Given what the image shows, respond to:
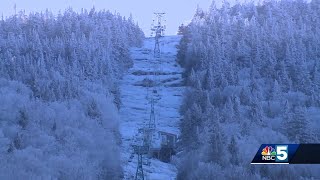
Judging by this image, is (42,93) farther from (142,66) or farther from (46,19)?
(46,19)

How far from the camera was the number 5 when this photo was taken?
27.2 metres

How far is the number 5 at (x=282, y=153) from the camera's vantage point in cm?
2725

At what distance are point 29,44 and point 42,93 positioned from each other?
26.4 metres

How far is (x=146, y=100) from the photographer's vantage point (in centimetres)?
8150

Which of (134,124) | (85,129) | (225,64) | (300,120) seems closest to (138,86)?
(225,64)

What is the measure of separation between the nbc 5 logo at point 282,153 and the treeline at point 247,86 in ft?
39.4

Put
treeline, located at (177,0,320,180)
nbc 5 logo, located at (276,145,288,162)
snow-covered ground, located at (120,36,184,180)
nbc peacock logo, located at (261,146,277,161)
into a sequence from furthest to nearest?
1. snow-covered ground, located at (120,36,184,180)
2. treeline, located at (177,0,320,180)
3. nbc peacock logo, located at (261,146,277,161)
4. nbc 5 logo, located at (276,145,288,162)

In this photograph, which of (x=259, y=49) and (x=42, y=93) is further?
(x=259, y=49)

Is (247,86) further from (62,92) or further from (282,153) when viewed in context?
(282,153)

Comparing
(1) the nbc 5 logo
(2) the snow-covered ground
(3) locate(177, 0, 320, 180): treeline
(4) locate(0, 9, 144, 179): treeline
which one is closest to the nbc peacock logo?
(1) the nbc 5 logo

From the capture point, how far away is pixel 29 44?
3839 inches

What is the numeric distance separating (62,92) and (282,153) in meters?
49.6

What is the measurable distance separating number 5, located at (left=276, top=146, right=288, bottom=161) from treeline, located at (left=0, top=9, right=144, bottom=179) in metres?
18.4

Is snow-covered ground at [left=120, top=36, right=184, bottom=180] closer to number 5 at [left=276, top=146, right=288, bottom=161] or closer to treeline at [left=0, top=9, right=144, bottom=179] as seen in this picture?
treeline at [left=0, top=9, right=144, bottom=179]
